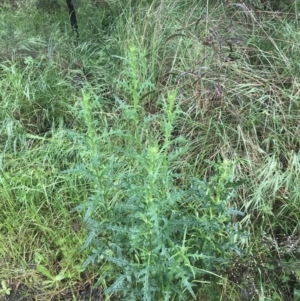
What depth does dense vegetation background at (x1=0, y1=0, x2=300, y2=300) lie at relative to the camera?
1.75m

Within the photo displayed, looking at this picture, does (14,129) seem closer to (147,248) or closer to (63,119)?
(63,119)

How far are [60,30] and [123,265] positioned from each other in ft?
7.97

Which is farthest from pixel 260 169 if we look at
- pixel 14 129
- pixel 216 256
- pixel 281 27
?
pixel 14 129

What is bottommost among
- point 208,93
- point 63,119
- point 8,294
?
point 8,294

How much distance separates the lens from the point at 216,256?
190 centimetres

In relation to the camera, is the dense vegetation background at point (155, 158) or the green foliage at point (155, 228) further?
the dense vegetation background at point (155, 158)

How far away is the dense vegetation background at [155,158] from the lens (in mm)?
1750

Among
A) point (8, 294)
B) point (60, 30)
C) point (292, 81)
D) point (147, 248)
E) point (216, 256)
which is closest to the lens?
point (147, 248)

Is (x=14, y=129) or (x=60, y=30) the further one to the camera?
(x=60, y=30)

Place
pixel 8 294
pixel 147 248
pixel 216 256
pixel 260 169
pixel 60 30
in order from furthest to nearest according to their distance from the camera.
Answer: pixel 60 30, pixel 260 169, pixel 8 294, pixel 216 256, pixel 147 248

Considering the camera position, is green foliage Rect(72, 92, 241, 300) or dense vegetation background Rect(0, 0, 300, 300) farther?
dense vegetation background Rect(0, 0, 300, 300)

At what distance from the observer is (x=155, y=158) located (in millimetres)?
1560

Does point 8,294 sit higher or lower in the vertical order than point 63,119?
lower

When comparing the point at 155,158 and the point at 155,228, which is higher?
the point at 155,158
